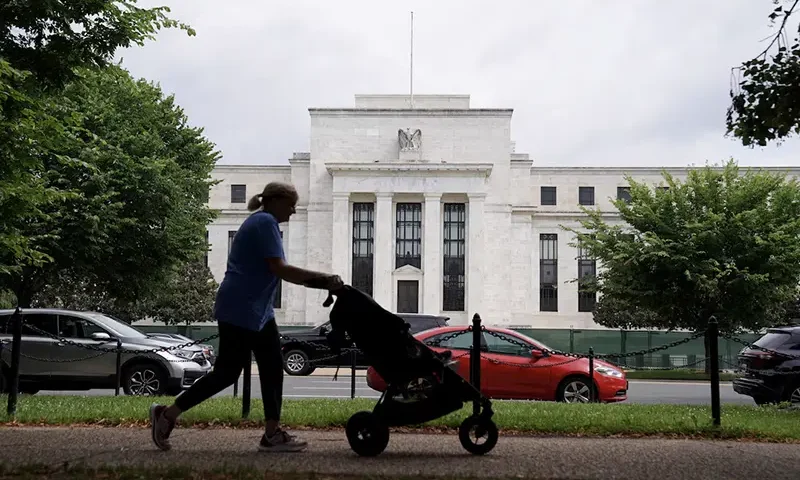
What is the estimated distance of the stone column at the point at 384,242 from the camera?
59844 mm

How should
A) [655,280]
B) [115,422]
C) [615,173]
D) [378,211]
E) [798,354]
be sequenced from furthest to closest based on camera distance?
1. [615,173]
2. [378,211]
3. [655,280]
4. [798,354]
5. [115,422]

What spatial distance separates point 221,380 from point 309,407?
4.12m

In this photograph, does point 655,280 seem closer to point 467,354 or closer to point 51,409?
point 467,354

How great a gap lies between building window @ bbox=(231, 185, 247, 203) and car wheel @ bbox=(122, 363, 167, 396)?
5097cm

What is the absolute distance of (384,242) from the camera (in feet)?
198

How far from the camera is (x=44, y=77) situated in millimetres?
12008

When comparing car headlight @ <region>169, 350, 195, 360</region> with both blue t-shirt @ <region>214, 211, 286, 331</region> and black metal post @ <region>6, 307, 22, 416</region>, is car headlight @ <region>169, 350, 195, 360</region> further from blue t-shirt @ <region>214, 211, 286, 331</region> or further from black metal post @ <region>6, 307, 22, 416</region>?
blue t-shirt @ <region>214, 211, 286, 331</region>

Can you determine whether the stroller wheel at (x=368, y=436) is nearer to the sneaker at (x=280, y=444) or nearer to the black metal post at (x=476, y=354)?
the sneaker at (x=280, y=444)

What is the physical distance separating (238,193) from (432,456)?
6045 cm

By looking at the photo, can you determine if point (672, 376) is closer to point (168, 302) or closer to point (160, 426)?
point (160, 426)

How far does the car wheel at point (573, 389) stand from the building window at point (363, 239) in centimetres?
4697

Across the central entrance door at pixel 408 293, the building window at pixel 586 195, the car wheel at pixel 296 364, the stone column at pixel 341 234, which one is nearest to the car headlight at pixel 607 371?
the car wheel at pixel 296 364

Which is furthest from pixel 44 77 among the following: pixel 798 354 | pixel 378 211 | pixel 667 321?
pixel 378 211

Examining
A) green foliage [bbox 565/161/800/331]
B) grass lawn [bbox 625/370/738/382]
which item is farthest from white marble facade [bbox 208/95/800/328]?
grass lawn [bbox 625/370/738/382]
